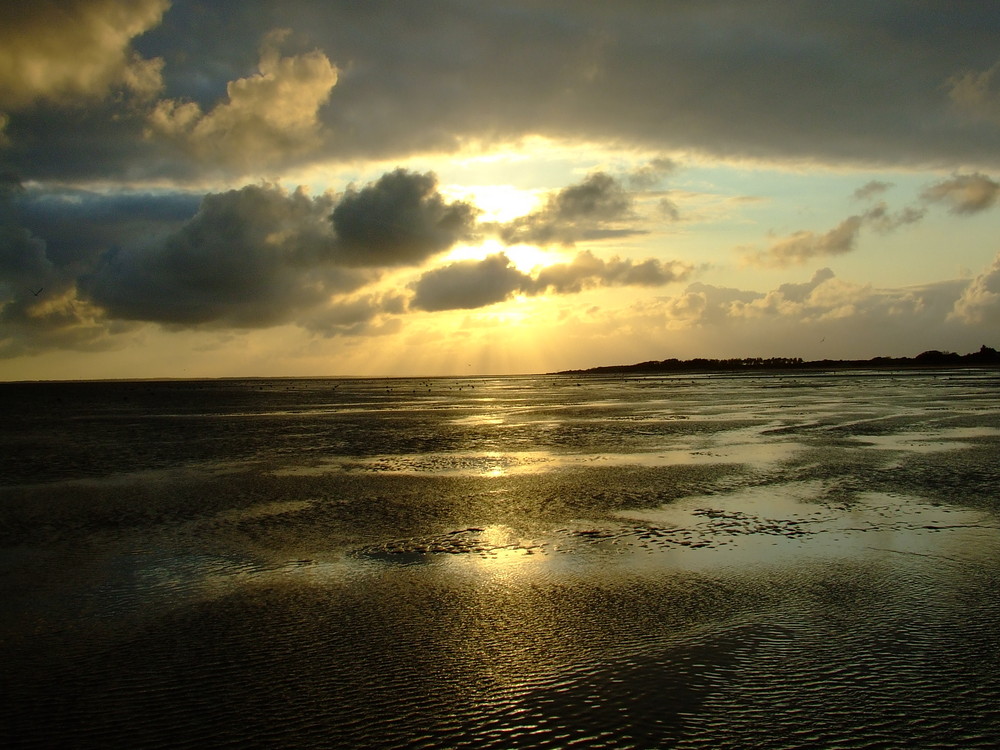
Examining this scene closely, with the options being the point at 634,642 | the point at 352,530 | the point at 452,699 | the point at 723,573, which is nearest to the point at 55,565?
the point at 352,530

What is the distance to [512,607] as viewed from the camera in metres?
9.59

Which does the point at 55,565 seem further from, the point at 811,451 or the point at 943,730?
the point at 811,451

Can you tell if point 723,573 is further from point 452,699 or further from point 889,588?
point 452,699

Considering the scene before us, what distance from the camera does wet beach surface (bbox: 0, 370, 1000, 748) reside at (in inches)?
254

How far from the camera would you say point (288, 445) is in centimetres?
3212

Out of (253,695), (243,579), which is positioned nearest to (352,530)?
(243,579)

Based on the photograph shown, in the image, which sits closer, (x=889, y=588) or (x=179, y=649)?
(x=179, y=649)

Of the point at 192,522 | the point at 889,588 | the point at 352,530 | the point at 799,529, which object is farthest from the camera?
the point at 192,522

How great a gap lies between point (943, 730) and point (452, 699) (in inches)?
165

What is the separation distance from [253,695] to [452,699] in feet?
6.32

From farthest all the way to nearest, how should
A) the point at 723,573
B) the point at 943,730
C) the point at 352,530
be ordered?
the point at 352,530 < the point at 723,573 < the point at 943,730

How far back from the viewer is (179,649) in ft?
27.3

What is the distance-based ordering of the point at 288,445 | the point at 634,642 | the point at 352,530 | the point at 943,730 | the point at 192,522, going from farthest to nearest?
the point at 288,445, the point at 192,522, the point at 352,530, the point at 634,642, the point at 943,730

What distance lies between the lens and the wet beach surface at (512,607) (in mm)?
6453
